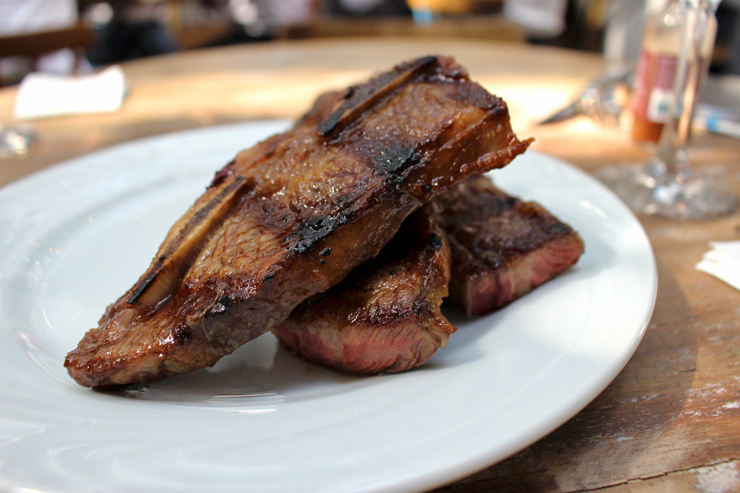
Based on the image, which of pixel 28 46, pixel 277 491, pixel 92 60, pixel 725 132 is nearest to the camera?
pixel 277 491

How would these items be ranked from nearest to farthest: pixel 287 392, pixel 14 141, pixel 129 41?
pixel 287 392, pixel 14 141, pixel 129 41

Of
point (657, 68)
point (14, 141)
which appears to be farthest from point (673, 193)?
point (14, 141)

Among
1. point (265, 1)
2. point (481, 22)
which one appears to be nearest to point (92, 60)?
point (265, 1)

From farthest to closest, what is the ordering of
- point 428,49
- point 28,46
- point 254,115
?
point 428,49, point 28,46, point 254,115

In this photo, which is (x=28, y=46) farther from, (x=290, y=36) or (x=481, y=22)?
(x=481, y=22)

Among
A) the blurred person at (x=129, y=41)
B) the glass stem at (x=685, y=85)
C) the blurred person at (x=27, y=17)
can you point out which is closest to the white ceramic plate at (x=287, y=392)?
the glass stem at (x=685, y=85)

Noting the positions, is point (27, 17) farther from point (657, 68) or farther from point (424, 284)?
point (424, 284)

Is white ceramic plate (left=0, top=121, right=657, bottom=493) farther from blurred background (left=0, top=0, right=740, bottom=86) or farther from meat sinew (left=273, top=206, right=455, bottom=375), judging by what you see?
blurred background (left=0, top=0, right=740, bottom=86)
